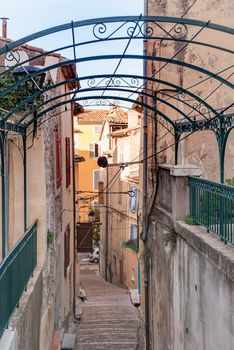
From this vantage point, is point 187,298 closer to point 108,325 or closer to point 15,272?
point 15,272

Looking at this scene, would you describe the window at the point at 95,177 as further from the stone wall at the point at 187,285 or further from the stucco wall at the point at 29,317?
the stucco wall at the point at 29,317

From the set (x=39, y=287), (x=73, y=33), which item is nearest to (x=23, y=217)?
(x=39, y=287)

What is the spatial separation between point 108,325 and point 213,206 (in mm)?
9878

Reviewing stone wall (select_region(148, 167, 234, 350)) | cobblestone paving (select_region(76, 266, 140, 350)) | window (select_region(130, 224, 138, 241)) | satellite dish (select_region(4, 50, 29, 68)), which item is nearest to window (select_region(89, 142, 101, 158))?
window (select_region(130, 224, 138, 241))

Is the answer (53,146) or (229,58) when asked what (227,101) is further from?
(53,146)

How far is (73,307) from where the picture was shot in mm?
19172

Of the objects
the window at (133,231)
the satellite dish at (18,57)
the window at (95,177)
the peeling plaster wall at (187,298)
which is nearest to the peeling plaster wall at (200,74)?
the peeling plaster wall at (187,298)

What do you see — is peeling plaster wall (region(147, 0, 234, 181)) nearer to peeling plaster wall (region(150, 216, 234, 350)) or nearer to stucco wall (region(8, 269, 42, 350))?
peeling plaster wall (region(150, 216, 234, 350))

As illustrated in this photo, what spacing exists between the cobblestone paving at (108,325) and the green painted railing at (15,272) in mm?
6354

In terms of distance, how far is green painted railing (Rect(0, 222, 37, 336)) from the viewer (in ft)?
23.0

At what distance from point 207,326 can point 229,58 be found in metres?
8.89

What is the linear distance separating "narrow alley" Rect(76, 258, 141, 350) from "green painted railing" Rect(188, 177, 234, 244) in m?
7.18

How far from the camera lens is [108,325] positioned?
1725 cm

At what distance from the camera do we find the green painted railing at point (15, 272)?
23.0 feet
